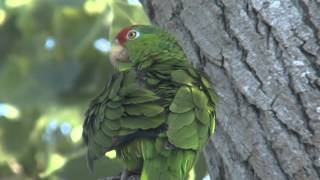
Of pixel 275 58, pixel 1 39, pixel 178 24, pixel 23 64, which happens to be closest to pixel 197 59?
pixel 178 24

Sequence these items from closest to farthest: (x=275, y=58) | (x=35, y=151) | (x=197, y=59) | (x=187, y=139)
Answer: (x=187, y=139)
(x=275, y=58)
(x=197, y=59)
(x=35, y=151)

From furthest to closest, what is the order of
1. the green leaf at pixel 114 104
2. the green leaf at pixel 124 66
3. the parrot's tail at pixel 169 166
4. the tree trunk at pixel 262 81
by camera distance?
1. the green leaf at pixel 124 66
2. the tree trunk at pixel 262 81
3. the green leaf at pixel 114 104
4. the parrot's tail at pixel 169 166

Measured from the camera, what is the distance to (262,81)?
5.46 feet

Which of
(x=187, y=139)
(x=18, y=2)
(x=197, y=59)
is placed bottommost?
(x=187, y=139)

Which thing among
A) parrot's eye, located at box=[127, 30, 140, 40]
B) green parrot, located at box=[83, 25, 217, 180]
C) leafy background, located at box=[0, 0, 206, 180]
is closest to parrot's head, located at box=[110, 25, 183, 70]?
parrot's eye, located at box=[127, 30, 140, 40]

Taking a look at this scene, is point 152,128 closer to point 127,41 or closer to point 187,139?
point 187,139

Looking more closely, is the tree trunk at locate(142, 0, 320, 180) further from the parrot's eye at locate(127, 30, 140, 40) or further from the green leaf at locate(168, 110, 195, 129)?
the green leaf at locate(168, 110, 195, 129)

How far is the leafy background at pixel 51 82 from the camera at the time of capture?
125 inches

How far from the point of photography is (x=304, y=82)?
1.60 m

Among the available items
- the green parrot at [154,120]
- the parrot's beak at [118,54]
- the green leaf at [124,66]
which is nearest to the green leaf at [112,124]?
the green parrot at [154,120]

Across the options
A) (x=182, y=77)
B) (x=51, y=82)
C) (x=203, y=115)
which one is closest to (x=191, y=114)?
(x=203, y=115)

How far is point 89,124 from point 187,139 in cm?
26

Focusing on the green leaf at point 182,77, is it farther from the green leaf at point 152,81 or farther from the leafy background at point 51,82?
the leafy background at point 51,82

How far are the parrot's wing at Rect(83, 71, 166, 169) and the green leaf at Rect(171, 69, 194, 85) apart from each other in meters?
0.08
